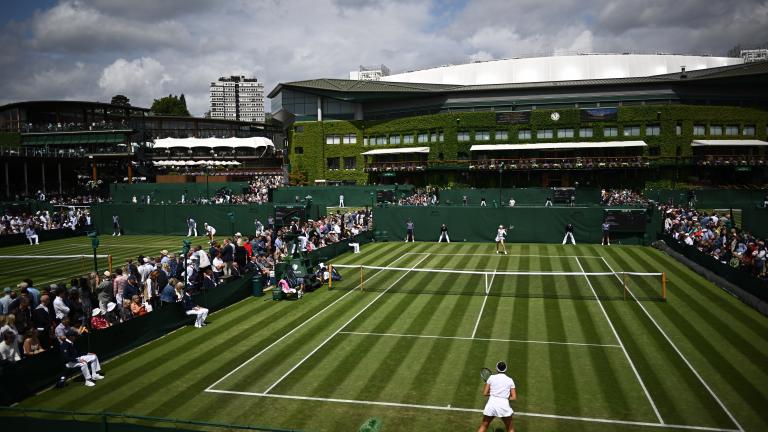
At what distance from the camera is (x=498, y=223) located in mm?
37750

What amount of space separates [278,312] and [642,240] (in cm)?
2558

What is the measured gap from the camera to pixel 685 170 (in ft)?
240

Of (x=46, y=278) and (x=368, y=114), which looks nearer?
(x=46, y=278)

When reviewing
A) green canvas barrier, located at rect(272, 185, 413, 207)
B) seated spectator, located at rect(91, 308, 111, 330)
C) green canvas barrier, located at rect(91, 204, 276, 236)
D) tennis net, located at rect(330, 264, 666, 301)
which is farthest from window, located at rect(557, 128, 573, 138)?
seated spectator, located at rect(91, 308, 111, 330)

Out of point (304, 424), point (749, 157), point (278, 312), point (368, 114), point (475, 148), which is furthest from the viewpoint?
point (368, 114)

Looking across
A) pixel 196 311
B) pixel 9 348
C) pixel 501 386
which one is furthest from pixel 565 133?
pixel 9 348

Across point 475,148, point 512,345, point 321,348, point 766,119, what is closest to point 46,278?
point 321,348

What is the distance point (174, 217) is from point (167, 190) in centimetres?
2216

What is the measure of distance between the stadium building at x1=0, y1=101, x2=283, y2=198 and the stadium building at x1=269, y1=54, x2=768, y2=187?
13.6 meters

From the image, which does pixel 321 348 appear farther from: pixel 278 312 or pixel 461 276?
pixel 461 276

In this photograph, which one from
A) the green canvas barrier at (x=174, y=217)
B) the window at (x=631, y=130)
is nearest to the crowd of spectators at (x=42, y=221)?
the green canvas barrier at (x=174, y=217)

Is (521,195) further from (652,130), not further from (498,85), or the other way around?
(652,130)

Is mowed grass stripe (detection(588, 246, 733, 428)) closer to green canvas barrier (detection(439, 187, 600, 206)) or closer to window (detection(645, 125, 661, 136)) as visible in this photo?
green canvas barrier (detection(439, 187, 600, 206))

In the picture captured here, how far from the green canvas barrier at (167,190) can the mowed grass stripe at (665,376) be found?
2145 inches
